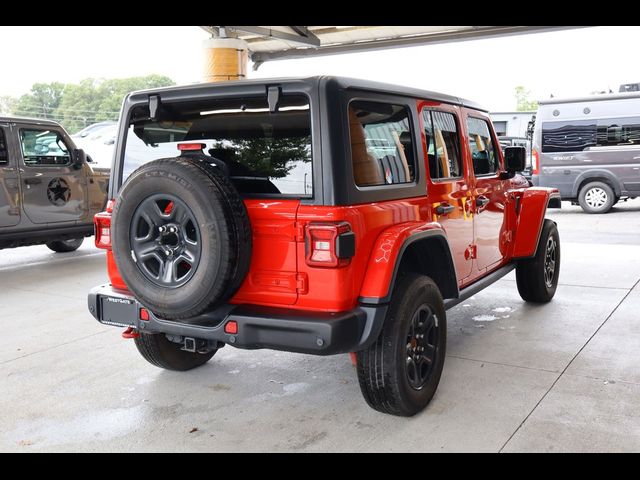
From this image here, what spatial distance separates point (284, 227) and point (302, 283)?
0.91 feet

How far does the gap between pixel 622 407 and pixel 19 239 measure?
664 centimetres

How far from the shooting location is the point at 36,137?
Answer: 7590mm

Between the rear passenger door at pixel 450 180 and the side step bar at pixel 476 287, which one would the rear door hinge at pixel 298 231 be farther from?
the side step bar at pixel 476 287

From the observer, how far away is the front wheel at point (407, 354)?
3.10m

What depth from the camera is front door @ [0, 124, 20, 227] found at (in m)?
7.19

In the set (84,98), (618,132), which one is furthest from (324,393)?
(84,98)

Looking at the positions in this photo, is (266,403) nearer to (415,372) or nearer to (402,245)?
(415,372)

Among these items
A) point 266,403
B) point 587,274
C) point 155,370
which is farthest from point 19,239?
point 587,274

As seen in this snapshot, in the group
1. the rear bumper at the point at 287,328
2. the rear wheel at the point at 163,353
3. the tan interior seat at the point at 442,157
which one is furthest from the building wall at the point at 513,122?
the rear bumper at the point at 287,328

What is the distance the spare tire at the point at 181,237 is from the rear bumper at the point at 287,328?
0.11 metres

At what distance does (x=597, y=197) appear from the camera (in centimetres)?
1298

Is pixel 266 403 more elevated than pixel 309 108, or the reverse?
pixel 309 108

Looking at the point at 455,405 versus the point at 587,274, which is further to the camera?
the point at 587,274

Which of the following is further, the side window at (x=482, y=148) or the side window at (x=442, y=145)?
the side window at (x=482, y=148)
